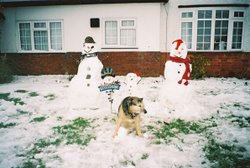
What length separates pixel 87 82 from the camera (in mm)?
6926

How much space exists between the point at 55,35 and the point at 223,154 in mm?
10546

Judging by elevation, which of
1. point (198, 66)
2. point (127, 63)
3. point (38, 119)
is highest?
point (127, 63)

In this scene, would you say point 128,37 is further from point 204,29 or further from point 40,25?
A: point 40,25

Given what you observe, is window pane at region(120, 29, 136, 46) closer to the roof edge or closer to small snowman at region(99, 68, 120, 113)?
the roof edge

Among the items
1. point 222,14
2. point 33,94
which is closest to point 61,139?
point 33,94

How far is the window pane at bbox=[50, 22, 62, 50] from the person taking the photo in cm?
1269

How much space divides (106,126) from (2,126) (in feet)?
8.12

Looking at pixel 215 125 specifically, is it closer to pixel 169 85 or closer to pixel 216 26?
pixel 169 85

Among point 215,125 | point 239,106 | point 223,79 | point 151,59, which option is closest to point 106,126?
point 215,125

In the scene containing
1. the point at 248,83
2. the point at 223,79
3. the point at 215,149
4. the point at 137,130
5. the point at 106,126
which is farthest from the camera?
the point at 223,79

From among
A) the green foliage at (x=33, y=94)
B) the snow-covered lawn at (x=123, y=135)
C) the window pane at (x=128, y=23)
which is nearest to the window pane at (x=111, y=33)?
the window pane at (x=128, y=23)

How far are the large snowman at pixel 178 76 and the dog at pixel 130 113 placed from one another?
1.86 metres

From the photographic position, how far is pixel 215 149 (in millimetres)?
4664

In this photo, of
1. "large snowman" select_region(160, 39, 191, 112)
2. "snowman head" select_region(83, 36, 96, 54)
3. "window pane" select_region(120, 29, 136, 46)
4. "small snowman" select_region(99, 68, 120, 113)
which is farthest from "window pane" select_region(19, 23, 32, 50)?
"large snowman" select_region(160, 39, 191, 112)
